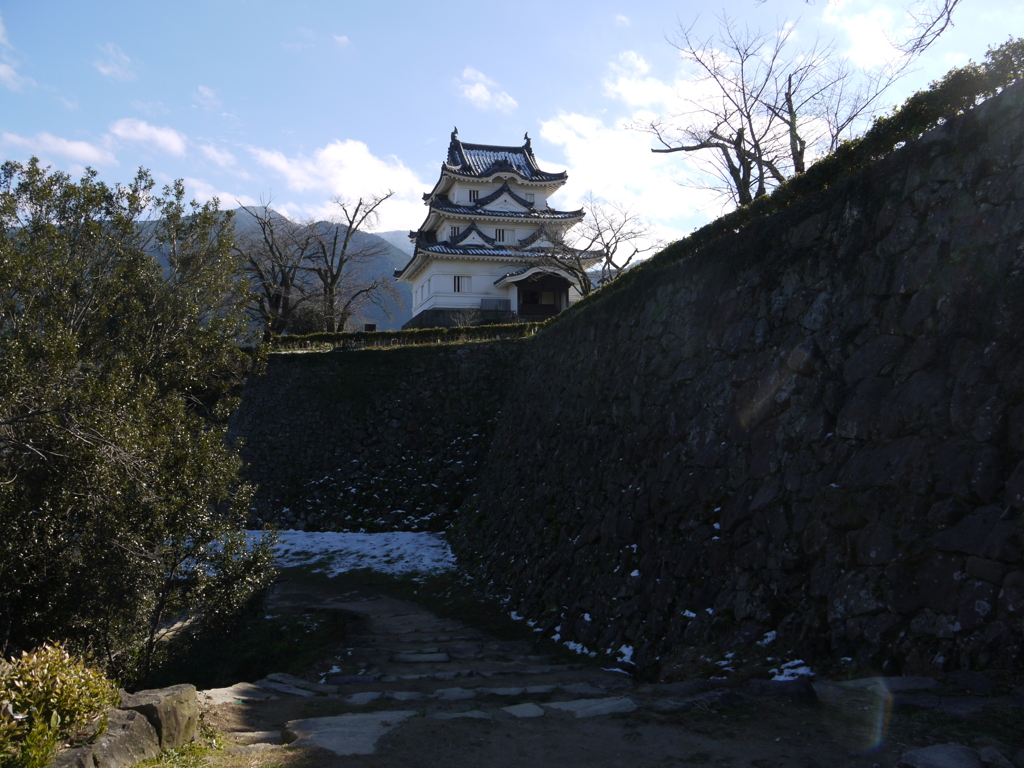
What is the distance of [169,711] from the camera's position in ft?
14.9

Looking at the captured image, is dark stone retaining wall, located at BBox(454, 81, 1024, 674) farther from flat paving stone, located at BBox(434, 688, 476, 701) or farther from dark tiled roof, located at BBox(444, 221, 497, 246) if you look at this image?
dark tiled roof, located at BBox(444, 221, 497, 246)

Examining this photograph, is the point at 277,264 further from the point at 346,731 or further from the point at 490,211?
the point at 346,731

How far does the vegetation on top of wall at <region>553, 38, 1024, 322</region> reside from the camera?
583 cm

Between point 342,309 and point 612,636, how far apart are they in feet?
95.3

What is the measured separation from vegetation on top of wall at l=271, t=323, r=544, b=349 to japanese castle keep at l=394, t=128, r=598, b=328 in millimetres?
6285

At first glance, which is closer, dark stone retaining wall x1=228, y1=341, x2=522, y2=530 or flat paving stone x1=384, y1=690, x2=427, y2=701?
flat paving stone x1=384, y1=690, x2=427, y2=701

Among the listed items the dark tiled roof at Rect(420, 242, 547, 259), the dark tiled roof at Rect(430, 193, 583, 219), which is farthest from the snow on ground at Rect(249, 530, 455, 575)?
the dark tiled roof at Rect(430, 193, 583, 219)

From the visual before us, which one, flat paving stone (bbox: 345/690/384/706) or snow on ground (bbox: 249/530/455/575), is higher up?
flat paving stone (bbox: 345/690/384/706)

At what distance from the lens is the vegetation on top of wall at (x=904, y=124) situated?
583cm

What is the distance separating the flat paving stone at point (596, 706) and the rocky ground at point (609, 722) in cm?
1

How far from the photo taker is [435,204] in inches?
1342

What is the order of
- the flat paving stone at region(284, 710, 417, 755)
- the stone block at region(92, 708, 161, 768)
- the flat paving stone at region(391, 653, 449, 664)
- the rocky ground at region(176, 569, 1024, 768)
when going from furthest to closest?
the flat paving stone at region(391, 653, 449, 664)
the flat paving stone at region(284, 710, 417, 755)
the rocky ground at region(176, 569, 1024, 768)
the stone block at region(92, 708, 161, 768)

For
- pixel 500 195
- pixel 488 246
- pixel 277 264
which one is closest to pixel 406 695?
pixel 488 246

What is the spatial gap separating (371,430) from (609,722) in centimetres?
1666
